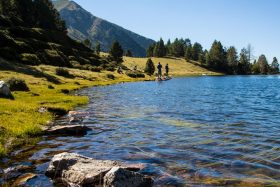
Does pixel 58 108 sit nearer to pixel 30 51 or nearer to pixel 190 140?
pixel 190 140

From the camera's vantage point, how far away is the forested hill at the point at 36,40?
271ft

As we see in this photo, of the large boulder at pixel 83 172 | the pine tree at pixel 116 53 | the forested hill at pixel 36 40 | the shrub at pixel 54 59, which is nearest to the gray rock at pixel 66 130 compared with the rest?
the large boulder at pixel 83 172

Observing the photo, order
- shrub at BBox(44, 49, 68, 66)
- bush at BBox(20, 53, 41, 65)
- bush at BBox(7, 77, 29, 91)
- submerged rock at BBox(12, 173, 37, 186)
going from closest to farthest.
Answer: submerged rock at BBox(12, 173, 37, 186)
bush at BBox(7, 77, 29, 91)
bush at BBox(20, 53, 41, 65)
shrub at BBox(44, 49, 68, 66)

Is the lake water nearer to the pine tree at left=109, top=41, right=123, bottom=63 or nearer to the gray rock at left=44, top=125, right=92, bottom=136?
the gray rock at left=44, top=125, right=92, bottom=136

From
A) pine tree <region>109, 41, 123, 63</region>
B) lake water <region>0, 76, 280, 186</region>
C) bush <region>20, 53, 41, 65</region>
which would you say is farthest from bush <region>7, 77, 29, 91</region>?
pine tree <region>109, 41, 123, 63</region>

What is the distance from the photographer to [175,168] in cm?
1504

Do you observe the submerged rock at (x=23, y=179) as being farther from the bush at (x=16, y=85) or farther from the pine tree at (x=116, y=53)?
the pine tree at (x=116, y=53)

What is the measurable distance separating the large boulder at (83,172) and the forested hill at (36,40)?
204ft

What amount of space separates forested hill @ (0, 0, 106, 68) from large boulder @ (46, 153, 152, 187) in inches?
2452

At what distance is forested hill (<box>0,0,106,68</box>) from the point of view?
271ft

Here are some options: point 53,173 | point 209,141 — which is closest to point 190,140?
point 209,141

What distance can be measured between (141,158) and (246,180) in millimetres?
5140

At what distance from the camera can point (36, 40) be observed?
348 ft

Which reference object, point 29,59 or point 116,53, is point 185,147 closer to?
point 29,59
